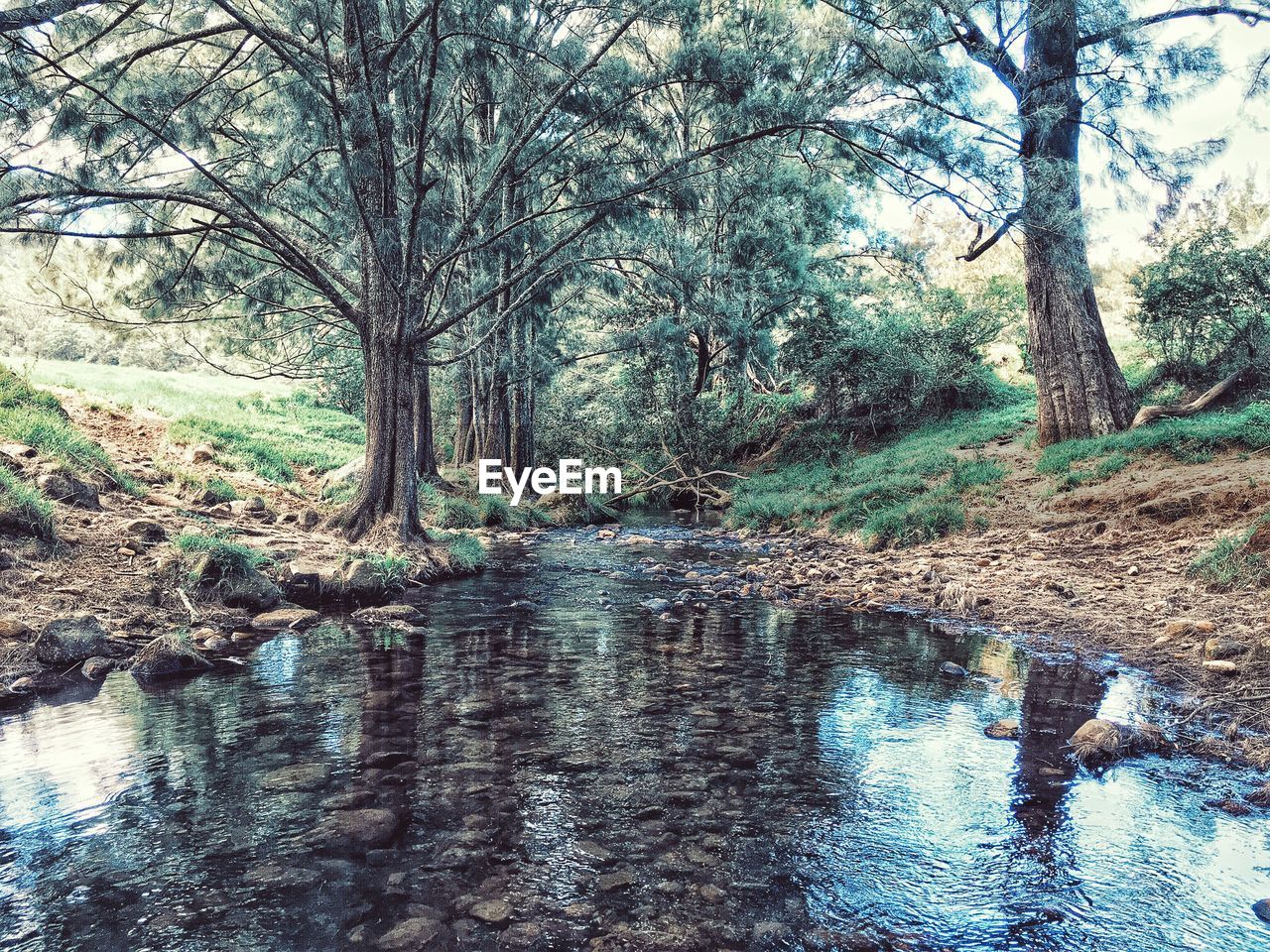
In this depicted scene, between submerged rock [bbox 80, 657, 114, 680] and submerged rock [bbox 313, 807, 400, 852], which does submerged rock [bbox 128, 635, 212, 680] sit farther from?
submerged rock [bbox 313, 807, 400, 852]

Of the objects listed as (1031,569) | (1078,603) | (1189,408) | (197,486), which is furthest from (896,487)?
(197,486)

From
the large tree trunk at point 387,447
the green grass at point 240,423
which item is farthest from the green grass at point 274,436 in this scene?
the large tree trunk at point 387,447

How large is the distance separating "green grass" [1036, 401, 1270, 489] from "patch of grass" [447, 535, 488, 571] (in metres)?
6.65

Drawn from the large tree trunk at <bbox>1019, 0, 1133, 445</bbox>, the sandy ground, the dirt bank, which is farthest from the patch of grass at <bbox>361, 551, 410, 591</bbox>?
the large tree trunk at <bbox>1019, 0, 1133, 445</bbox>

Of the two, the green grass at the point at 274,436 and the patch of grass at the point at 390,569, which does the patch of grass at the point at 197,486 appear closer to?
the green grass at the point at 274,436

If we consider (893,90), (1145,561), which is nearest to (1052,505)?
(1145,561)

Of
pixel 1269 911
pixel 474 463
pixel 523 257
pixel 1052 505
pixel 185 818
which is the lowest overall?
pixel 1269 911

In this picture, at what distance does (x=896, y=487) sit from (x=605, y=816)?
28.2 feet

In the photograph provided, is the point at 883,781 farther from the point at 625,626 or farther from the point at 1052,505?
the point at 1052,505

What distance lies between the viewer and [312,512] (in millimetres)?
8297

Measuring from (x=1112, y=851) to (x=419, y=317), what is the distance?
25.3 feet

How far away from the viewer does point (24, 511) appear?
5051 millimetres

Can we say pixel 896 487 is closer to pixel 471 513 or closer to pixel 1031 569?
pixel 1031 569

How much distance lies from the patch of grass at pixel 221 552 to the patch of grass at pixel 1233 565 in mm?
7029
